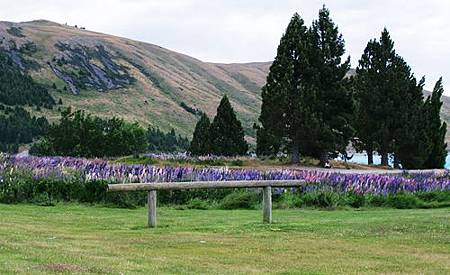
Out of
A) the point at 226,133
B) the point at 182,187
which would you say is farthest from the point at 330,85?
the point at 182,187

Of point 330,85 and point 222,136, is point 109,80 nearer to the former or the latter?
point 222,136

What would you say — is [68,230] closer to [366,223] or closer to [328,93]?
[366,223]

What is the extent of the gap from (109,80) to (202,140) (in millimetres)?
108212

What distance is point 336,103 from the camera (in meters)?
45.8

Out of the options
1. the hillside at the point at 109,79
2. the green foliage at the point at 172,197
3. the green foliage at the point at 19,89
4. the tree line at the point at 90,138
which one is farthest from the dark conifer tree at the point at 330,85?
the green foliage at the point at 19,89

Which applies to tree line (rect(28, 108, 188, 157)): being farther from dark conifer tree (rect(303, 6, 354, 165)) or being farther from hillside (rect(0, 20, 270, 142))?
hillside (rect(0, 20, 270, 142))

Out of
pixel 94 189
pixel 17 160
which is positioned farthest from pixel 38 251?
pixel 17 160

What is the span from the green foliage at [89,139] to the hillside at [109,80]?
65.3m

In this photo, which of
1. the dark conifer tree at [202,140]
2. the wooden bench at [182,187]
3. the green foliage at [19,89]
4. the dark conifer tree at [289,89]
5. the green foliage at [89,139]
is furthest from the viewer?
the green foliage at [19,89]

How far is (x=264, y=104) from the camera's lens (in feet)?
146

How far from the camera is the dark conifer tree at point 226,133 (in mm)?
47875

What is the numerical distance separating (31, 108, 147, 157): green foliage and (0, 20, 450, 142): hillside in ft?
214

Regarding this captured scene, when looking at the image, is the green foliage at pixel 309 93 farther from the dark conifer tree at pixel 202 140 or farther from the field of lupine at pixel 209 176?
the field of lupine at pixel 209 176

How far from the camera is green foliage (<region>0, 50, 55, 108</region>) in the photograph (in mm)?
112375
